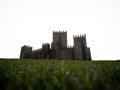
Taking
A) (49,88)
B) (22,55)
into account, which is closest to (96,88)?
(49,88)

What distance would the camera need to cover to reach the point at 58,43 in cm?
5175

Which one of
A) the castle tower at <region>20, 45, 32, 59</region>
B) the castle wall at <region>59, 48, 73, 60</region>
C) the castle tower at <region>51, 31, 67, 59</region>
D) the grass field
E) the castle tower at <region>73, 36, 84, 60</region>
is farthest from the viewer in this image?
the castle tower at <region>20, 45, 32, 59</region>

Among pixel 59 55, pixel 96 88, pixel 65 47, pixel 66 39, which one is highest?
pixel 66 39

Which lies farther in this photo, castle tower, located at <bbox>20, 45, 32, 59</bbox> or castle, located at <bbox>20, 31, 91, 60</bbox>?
castle tower, located at <bbox>20, 45, 32, 59</bbox>

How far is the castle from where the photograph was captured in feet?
156

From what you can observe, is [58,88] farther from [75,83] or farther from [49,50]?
[49,50]

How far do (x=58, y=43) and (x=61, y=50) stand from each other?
4.34 metres

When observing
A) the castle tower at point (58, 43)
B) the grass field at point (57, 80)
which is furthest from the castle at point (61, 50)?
the grass field at point (57, 80)

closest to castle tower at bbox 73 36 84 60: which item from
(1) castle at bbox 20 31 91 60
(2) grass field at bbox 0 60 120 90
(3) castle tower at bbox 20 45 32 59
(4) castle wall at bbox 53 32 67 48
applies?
(1) castle at bbox 20 31 91 60

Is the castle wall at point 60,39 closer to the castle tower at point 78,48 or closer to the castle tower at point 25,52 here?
the castle tower at point 78,48

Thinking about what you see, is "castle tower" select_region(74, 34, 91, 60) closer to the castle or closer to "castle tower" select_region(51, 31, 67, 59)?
the castle

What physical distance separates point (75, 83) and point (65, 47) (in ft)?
162

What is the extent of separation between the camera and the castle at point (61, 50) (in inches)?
1876

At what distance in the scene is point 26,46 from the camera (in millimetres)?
58562
